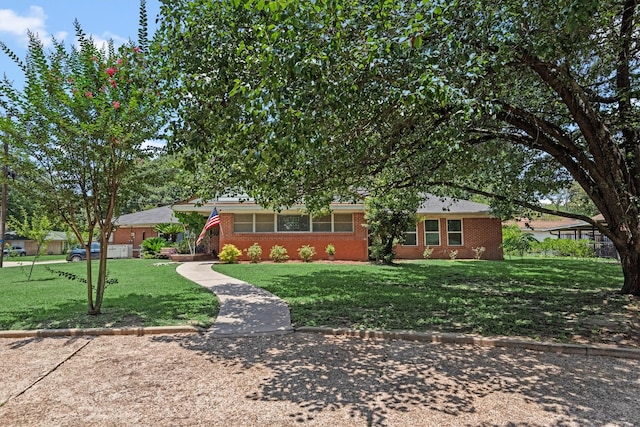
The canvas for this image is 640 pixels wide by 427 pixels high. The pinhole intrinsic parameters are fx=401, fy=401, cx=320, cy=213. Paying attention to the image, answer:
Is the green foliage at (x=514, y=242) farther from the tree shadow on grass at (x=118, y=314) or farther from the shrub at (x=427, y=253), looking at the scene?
the tree shadow on grass at (x=118, y=314)

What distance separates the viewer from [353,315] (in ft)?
23.9

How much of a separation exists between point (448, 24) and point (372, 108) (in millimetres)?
1674

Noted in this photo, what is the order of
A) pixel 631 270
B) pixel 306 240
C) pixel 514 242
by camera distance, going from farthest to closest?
1. pixel 514 242
2. pixel 306 240
3. pixel 631 270

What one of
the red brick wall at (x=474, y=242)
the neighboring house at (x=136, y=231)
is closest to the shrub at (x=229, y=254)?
the red brick wall at (x=474, y=242)

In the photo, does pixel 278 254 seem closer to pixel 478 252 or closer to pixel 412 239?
pixel 412 239

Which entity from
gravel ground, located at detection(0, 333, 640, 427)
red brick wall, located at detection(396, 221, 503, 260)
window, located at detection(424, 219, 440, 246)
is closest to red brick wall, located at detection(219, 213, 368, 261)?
red brick wall, located at detection(396, 221, 503, 260)

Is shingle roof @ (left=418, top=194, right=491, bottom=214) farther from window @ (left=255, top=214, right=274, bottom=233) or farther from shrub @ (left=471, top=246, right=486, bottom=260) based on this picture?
window @ (left=255, top=214, right=274, bottom=233)

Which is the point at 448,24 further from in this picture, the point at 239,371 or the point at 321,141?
the point at 239,371

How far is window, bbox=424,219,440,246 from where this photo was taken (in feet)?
74.2

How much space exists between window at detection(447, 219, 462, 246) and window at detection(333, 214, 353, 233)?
5.71m

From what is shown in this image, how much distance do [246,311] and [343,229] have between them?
13.9 metres

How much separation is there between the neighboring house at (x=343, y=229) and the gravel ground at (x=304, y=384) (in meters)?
14.7

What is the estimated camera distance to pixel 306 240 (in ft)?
68.6

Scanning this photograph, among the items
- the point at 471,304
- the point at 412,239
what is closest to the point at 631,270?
the point at 471,304
